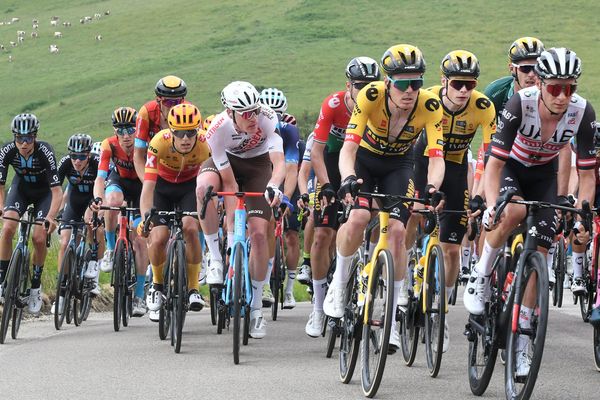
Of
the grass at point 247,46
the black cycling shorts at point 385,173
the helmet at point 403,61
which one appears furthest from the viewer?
the grass at point 247,46

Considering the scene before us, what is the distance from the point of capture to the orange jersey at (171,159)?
12.6m

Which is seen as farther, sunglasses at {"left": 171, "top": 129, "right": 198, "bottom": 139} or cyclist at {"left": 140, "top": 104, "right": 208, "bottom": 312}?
sunglasses at {"left": 171, "top": 129, "right": 198, "bottom": 139}

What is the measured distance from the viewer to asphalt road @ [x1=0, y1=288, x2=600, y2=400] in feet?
28.6

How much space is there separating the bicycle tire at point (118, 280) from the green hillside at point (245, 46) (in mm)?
68173

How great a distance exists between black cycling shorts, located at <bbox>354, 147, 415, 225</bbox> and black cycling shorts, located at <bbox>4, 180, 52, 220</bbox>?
4.97 meters

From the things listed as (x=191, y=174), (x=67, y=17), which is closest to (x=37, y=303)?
(x=191, y=174)

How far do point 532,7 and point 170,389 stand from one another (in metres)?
110

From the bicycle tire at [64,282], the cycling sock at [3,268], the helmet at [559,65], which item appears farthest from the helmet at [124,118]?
the helmet at [559,65]

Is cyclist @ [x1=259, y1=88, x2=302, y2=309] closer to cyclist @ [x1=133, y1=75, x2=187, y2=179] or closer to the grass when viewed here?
cyclist @ [x1=133, y1=75, x2=187, y2=179]

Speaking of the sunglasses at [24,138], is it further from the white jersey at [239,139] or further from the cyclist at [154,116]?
the white jersey at [239,139]

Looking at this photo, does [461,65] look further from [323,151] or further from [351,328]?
[351,328]

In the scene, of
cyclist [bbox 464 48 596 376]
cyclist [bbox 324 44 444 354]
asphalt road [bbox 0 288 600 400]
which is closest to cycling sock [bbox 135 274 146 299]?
asphalt road [bbox 0 288 600 400]

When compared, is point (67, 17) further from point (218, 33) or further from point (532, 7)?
point (532, 7)

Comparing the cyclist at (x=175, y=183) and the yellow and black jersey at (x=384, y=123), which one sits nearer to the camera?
the yellow and black jersey at (x=384, y=123)
